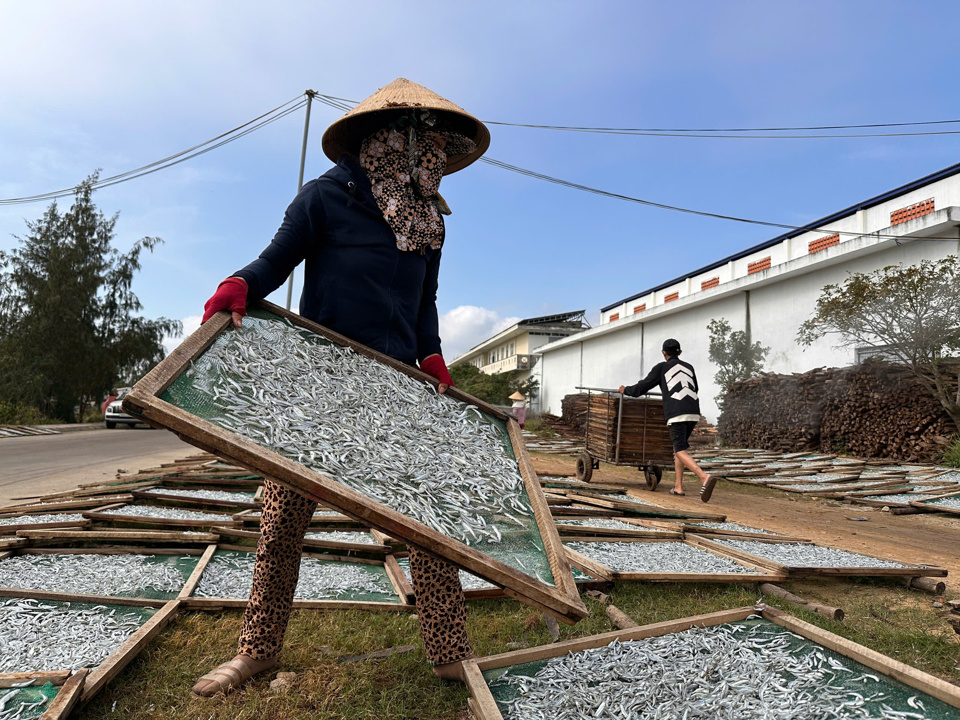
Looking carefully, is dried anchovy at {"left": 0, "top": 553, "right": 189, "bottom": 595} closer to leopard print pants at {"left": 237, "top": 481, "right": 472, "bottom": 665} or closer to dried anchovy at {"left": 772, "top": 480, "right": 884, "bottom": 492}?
leopard print pants at {"left": 237, "top": 481, "right": 472, "bottom": 665}

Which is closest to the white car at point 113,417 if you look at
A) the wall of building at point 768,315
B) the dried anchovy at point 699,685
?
the wall of building at point 768,315

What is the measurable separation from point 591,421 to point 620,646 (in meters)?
7.55

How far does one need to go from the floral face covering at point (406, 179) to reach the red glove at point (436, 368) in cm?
49

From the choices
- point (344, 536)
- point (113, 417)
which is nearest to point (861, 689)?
point (344, 536)

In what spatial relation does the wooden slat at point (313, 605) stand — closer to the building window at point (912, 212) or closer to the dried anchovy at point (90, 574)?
the dried anchovy at point (90, 574)

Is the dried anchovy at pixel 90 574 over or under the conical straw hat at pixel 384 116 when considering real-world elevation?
under

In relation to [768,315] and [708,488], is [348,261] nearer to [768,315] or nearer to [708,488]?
[708,488]

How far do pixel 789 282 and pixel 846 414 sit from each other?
501 cm

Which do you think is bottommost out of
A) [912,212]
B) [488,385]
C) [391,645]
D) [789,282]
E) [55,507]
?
[391,645]

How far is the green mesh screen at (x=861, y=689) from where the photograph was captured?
1989 millimetres

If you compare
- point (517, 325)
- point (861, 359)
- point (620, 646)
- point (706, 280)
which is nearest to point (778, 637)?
point (620, 646)

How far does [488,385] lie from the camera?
97.9 feet

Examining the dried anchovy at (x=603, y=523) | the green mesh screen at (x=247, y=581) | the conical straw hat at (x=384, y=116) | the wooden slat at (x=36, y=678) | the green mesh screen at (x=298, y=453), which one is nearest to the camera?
the green mesh screen at (x=298, y=453)

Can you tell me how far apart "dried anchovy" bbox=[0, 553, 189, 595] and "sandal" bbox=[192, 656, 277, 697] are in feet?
3.77
